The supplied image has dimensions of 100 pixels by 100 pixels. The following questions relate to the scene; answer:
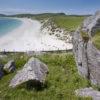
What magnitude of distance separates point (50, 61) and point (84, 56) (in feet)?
18.0

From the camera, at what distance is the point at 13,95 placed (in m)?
13.6

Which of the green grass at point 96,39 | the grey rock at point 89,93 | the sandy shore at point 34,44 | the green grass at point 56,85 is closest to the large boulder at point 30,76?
the green grass at point 56,85

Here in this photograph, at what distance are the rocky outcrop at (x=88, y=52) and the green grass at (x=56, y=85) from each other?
1.87 ft

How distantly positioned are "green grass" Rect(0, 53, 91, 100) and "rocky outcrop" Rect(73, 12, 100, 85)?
0.57m

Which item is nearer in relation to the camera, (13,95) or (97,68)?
(13,95)

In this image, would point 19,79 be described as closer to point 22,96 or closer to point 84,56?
point 22,96

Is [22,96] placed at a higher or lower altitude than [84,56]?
lower

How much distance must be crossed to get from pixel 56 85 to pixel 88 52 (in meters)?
2.97

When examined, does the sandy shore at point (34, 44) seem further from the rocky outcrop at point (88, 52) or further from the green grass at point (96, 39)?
the green grass at point (96, 39)

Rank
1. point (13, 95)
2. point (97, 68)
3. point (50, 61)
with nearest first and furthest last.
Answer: point (13, 95)
point (97, 68)
point (50, 61)

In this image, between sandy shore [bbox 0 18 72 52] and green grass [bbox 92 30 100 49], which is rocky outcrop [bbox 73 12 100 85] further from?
sandy shore [bbox 0 18 72 52]

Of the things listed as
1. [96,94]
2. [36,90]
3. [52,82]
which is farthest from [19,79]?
[96,94]

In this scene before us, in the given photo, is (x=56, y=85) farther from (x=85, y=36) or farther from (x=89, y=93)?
(x=85, y=36)

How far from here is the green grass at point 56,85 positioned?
1288cm
